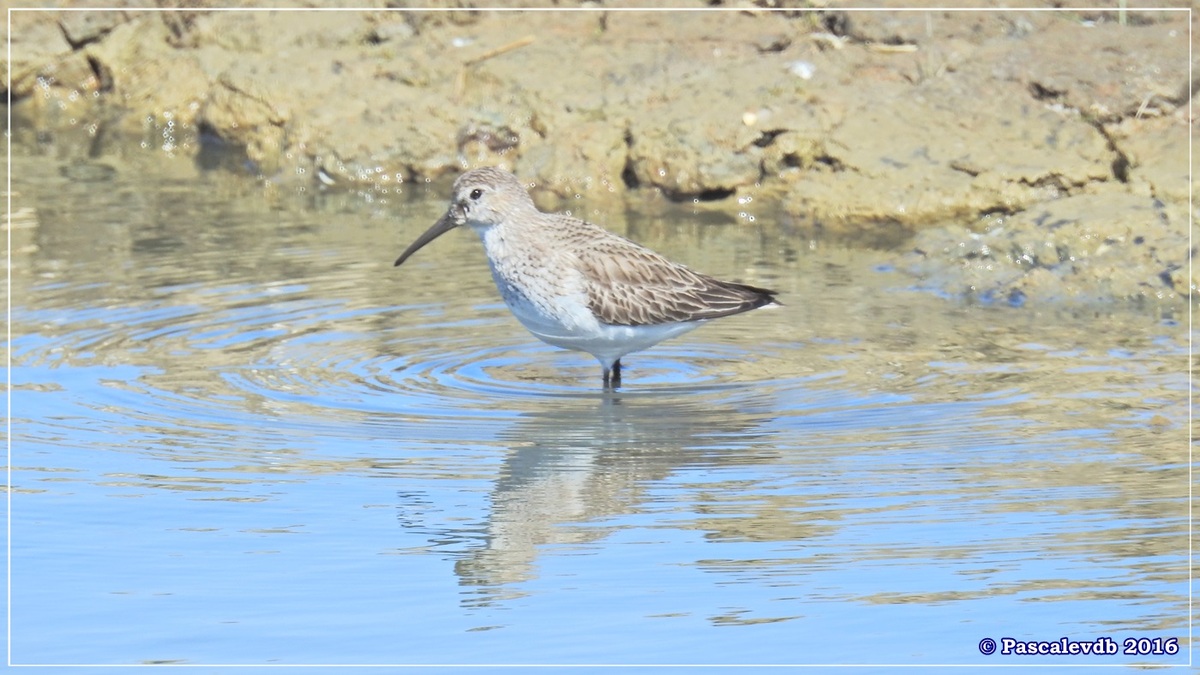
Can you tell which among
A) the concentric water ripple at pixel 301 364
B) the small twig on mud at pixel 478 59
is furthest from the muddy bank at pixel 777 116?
the concentric water ripple at pixel 301 364

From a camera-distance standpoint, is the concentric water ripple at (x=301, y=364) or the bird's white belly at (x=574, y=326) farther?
the bird's white belly at (x=574, y=326)

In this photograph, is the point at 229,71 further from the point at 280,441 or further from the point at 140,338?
the point at 280,441

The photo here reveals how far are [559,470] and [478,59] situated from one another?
6570mm

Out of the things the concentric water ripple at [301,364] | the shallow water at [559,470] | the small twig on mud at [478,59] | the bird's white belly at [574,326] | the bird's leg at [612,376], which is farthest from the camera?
the small twig on mud at [478,59]

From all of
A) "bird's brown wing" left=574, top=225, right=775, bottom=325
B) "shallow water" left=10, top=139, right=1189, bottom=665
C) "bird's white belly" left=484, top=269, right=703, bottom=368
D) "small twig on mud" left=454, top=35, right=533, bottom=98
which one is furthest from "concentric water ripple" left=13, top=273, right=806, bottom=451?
"small twig on mud" left=454, top=35, right=533, bottom=98

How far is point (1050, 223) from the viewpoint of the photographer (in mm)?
10828

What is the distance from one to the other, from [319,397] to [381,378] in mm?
435

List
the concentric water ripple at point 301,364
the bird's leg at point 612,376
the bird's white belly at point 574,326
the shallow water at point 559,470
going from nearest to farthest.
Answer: the shallow water at point 559,470 → the concentric water ripple at point 301,364 → the bird's white belly at point 574,326 → the bird's leg at point 612,376

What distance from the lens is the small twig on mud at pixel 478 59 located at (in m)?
13.2

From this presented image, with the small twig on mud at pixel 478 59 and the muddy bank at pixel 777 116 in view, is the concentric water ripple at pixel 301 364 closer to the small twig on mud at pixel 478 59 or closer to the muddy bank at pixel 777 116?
the muddy bank at pixel 777 116

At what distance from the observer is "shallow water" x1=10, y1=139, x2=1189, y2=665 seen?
5.56 metres

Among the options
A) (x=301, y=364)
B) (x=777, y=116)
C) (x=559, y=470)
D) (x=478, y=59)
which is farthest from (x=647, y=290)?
(x=478, y=59)

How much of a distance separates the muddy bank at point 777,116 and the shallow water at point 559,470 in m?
0.63

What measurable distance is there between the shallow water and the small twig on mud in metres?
2.09
